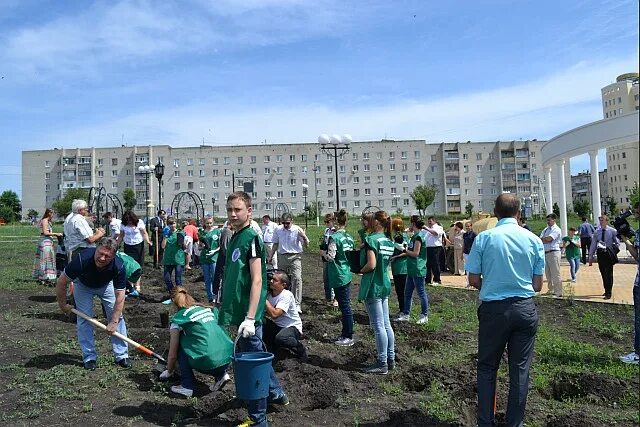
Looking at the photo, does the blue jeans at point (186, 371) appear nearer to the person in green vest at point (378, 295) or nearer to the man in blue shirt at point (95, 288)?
the man in blue shirt at point (95, 288)

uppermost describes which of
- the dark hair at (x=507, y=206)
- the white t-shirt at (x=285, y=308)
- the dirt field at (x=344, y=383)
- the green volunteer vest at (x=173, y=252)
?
the dark hair at (x=507, y=206)

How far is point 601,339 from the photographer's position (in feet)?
23.9

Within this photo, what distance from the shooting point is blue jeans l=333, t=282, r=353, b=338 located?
269 inches

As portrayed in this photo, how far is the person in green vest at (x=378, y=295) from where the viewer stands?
18.5ft

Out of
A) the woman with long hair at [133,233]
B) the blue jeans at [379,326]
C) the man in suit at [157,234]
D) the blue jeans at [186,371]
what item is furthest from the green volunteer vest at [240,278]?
the man in suit at [157,234]

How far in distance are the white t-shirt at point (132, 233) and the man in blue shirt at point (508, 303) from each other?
8895mm

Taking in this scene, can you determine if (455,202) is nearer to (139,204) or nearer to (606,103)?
(606,103)

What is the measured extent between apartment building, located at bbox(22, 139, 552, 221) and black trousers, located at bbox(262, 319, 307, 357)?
77853 mm

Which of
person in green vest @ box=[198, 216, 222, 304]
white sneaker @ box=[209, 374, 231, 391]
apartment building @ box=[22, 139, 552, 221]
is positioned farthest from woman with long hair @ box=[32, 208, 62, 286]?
apartment building @ box=[22, 139, 552, 221]

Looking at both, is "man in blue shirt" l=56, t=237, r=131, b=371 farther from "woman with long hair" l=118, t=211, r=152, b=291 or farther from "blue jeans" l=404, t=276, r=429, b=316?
"woman with long hair" l=118, t=211, r=152, b=291

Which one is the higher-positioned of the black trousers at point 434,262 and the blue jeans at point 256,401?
the black trousers at point 434,262

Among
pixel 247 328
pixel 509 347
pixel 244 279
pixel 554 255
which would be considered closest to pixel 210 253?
pixel 244 279

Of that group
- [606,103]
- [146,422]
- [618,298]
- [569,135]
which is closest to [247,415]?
[146,422]

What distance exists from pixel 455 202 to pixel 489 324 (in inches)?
3546
